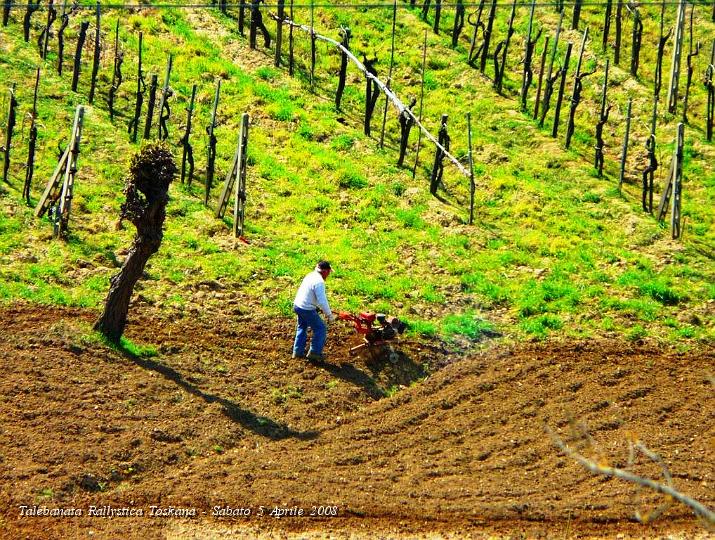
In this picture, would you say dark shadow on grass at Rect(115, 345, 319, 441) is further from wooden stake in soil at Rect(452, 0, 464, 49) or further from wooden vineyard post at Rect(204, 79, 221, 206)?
wooden stake in soil at Rect(452, 0, 464, 49)

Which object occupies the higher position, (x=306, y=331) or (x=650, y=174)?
(x=650, y=174)

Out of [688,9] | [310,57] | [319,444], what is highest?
[688,9]

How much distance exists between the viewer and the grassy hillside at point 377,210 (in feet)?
55.9

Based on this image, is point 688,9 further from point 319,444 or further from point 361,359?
point 319,444

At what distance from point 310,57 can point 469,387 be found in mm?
13207

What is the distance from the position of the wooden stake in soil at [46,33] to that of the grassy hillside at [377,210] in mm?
297

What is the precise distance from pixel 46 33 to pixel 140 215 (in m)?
10.5

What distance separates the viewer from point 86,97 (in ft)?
73.4

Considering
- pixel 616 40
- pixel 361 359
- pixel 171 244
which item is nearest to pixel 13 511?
pixel 361 359

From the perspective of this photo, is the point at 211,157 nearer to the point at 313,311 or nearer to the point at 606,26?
the point at 313,311

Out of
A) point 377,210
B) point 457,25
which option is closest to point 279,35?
A: point 457,25

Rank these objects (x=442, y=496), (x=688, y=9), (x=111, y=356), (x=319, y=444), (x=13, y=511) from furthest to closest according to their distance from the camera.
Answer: (x=688, y=9) < (x=111, y=356) < (x=319, y=444) < (x=442, y=496) < (x=13, y=511)

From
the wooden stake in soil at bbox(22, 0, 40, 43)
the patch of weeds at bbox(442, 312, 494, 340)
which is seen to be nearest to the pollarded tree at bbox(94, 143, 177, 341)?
the patch of weeds at bbox(442, 312, 494, 340)

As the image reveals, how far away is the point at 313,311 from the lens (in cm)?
1502
